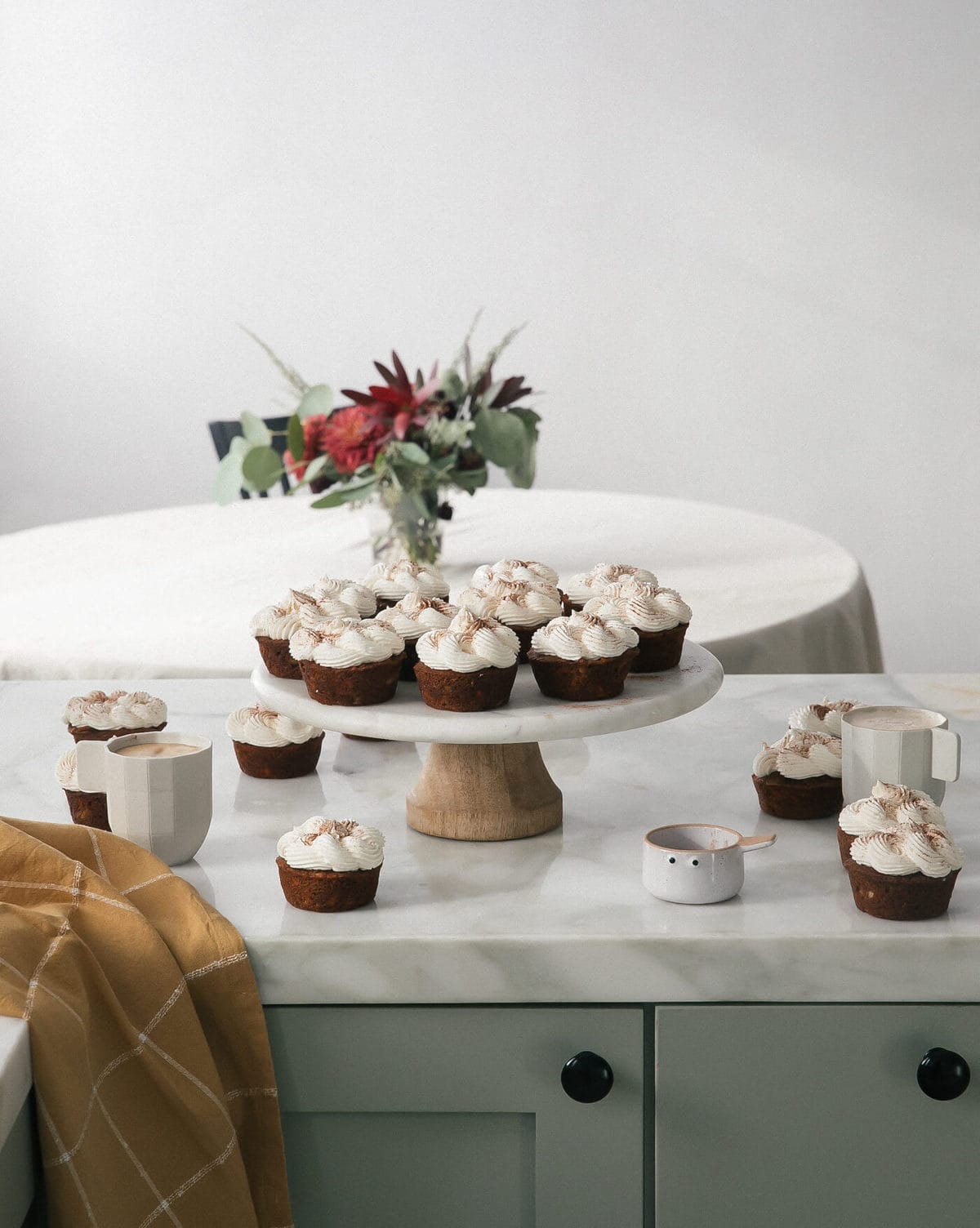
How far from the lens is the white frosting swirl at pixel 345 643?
1.02 m

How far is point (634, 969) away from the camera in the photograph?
3.09 ft

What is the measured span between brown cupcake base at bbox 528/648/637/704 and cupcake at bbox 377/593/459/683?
9 cm

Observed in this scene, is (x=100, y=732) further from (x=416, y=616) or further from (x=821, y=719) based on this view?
(x=821, y=719)

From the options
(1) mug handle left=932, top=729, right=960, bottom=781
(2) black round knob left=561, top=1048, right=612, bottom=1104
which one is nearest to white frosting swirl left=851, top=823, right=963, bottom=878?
(1) mug handle left=932, top=729, right=960, bottom=781

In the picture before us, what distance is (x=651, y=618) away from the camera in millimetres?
1104

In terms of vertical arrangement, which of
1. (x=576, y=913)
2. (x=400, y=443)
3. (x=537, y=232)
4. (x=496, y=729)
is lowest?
(x=576, y=913)

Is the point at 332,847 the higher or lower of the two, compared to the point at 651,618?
lower

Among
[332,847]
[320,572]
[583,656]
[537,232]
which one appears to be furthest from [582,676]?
[537,232]

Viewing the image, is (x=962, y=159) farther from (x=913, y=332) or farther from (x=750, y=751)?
(x=750, y=751)

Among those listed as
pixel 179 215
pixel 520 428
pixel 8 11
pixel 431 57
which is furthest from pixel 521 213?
pixel 520 428

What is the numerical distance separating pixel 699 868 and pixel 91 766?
482 millimetres

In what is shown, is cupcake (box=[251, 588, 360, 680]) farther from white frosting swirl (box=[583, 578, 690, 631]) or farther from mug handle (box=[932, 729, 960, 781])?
mug handle (box=[932, 729, 960, 781])

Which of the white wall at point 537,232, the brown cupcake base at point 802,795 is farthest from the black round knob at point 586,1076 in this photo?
the white wall at point 537,232

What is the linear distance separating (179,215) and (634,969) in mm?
4185
